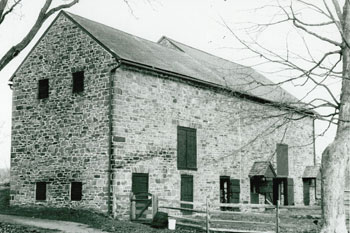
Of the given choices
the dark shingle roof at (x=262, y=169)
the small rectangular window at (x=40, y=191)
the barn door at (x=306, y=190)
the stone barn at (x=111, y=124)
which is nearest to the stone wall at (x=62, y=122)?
the stone barn at (x=111, y=124)

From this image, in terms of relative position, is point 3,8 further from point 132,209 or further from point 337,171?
point 337,171

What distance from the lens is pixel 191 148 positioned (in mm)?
21516

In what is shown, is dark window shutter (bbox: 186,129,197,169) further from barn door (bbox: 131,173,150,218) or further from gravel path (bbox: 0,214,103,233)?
gravel path (bbox: 0,214,103,233)

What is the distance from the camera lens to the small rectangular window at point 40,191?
1969 cm

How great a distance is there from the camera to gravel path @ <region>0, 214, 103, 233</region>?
48.6 ft

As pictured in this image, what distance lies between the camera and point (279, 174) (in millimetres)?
28188

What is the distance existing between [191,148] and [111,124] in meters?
4.94

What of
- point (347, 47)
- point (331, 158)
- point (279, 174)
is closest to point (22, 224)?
point (331, 158)

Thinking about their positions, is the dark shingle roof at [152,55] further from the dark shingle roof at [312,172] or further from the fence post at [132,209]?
the dark shingle roof at [312,172]

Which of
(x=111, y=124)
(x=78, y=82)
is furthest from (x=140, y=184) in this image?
(x=78, y=82)

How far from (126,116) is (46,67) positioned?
194 inches

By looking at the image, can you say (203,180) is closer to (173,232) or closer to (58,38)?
(173,232)

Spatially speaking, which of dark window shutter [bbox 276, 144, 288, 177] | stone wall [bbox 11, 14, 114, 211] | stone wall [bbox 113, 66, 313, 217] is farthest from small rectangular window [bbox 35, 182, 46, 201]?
dark window shutter [bbox 276, 144, 288, 177]

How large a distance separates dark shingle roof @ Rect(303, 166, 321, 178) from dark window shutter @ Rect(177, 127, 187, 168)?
12354 millimetres
